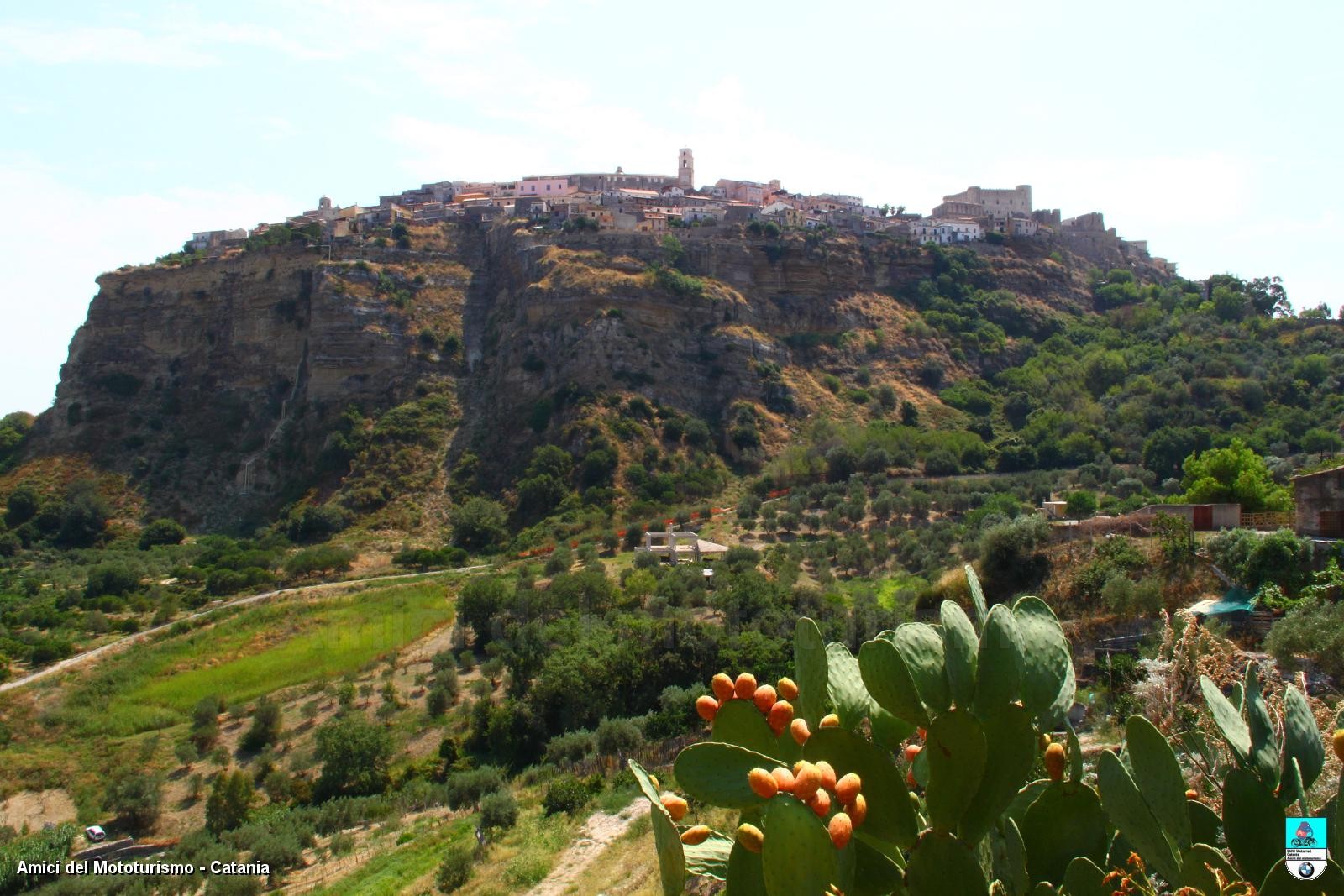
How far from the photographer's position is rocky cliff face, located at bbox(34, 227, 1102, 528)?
4659 centimetres

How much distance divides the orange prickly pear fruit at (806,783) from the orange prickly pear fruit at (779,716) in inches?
22.7

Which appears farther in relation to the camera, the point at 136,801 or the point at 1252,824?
the point at 136,801

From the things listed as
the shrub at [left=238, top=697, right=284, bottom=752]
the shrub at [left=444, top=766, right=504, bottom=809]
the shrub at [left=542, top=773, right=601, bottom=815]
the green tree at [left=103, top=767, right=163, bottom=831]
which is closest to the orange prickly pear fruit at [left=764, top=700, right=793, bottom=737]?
the shrub at [left=542, top=773, right=601, bottom=815]

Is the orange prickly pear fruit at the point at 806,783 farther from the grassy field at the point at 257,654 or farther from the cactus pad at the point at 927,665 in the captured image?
the grassy field at the point at 257,654

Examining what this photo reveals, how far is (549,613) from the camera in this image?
24.8 meters

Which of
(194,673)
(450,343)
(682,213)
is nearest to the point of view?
(194,673)

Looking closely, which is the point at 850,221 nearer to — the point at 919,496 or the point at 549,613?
the point at 919,496

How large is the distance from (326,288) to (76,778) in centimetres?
3421

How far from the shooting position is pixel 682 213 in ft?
197

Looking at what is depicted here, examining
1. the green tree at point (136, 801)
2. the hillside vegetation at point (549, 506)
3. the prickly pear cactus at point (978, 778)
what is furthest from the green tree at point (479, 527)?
the prickly pear cactus at point (978, 778)

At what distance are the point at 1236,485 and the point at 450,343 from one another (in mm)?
37898

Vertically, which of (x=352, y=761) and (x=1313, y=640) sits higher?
(x=1313, y=640)

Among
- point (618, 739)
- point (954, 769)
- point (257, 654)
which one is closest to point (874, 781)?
point (954, 769)

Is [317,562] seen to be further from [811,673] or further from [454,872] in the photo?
[811,673]
